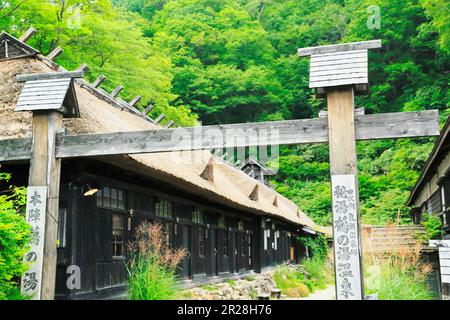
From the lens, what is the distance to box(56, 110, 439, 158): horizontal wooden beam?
6965 millimetres

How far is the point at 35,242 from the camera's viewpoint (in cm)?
772

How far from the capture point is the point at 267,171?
31.5m

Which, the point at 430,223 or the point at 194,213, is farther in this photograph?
the point at 430,223

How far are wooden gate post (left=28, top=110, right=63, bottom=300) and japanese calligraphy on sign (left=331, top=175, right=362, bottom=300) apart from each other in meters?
4.29

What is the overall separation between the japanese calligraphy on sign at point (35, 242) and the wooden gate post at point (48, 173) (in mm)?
63

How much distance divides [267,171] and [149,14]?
22723 mm

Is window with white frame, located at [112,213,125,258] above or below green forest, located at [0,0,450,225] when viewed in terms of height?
below

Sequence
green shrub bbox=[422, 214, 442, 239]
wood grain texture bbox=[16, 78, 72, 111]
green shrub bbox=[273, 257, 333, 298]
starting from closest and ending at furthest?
wood grain texture bbox=[16, 78, 72, 111]
green shrub bbox=[422, 214, 442, 239]
green shrub bbox=[273, 257, 333, 298]

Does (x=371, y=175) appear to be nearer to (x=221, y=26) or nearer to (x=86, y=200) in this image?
(x=221, y=26)

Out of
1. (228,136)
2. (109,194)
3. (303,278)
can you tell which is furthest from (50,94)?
(303,278)

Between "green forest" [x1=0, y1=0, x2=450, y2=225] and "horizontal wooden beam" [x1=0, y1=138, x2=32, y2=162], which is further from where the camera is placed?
"green forest" [x1=0, y1=0, x2=450, y2=225]

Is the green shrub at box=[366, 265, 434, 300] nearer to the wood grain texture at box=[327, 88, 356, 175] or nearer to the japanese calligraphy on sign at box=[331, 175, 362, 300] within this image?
the japanese calligraphy on sign at box=[331, 175, 362, 300]

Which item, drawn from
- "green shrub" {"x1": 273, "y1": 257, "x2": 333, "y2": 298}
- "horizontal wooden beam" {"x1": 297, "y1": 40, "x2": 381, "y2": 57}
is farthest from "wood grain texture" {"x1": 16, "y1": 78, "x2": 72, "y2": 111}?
"green shrub" {"x1": 273, "y1": 257, "x2": 333, "y2": 298}
